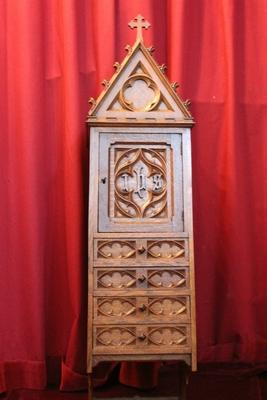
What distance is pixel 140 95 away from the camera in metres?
2.12

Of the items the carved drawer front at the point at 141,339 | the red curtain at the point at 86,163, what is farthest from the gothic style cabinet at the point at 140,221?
the red curtain at the point at 86,163

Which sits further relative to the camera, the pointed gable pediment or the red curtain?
the red curtain

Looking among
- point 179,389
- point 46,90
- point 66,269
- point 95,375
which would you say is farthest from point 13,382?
point 46,90

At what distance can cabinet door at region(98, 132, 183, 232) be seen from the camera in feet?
6.74

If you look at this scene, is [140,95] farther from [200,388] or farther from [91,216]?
[200,388]

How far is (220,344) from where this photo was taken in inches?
96.3

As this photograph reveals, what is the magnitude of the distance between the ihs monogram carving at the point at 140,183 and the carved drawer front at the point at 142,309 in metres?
0.36

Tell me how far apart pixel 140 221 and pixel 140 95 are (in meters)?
0.56

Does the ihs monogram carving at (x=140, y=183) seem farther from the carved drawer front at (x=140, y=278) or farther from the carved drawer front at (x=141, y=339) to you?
the carved drawer front at (x=141, y=339)

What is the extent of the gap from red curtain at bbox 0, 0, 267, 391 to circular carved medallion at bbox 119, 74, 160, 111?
342 millimetres

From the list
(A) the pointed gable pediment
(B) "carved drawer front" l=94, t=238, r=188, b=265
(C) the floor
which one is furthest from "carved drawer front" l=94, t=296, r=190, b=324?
(A) the pointed gable pediment

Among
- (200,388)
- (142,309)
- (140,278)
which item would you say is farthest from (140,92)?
(200,388)

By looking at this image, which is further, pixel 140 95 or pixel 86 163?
pixel 86 163

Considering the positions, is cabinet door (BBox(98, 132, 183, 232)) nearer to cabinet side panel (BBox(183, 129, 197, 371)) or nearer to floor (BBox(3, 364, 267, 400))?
cabinet side panel (BBox(183, 129, 197, 371))
